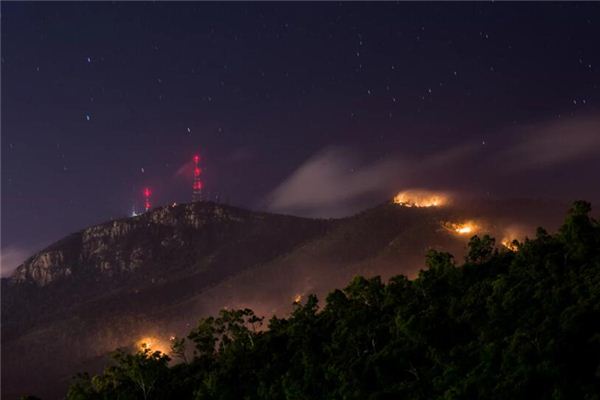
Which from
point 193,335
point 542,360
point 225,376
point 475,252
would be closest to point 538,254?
point 475,252

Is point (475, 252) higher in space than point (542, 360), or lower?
higher

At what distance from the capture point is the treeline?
49.2 meters

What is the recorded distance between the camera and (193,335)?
8819 cm

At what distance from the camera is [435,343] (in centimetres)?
6197

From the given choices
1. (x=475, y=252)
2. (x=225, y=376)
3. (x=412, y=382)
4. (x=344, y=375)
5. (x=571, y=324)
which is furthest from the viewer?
(x=475, y=252)

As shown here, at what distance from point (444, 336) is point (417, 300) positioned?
12.0m

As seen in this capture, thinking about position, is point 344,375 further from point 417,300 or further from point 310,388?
point 417,300

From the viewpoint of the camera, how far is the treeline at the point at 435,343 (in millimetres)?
49219

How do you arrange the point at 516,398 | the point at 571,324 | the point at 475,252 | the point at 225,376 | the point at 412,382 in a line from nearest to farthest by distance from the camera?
the point at 516,398 → the point at 571,324 → the point at 412,382 → the point at 225,376 → the point at 475,252

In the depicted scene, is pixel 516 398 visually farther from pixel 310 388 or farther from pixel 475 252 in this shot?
pixel 475 252

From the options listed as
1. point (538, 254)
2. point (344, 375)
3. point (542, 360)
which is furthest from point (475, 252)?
point (542, 360)

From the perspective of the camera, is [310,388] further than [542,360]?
Yes

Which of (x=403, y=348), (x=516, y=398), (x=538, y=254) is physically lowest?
(x=516, y=398)

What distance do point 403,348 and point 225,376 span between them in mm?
21420
